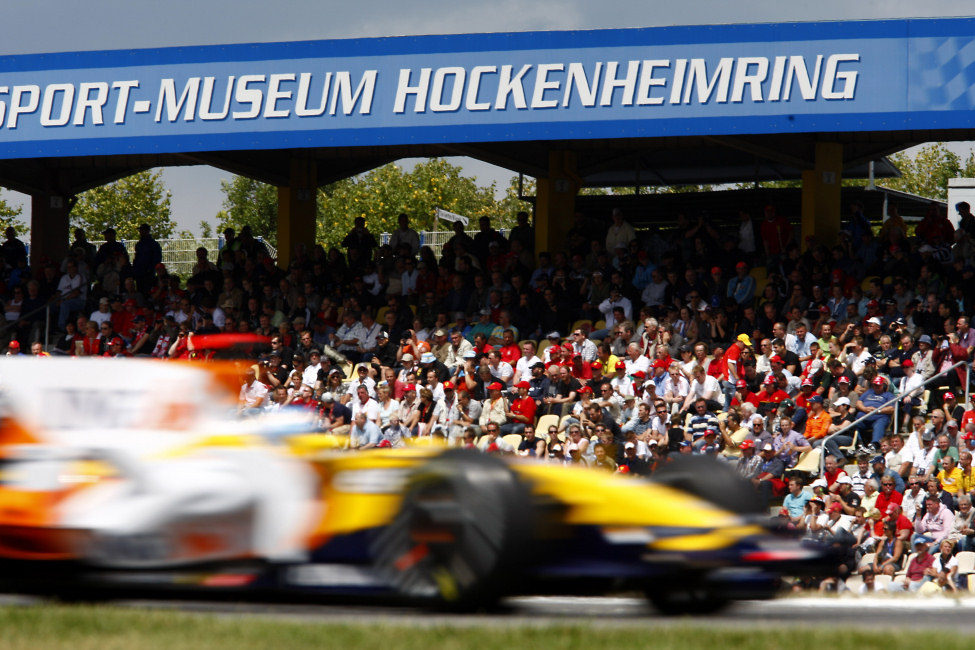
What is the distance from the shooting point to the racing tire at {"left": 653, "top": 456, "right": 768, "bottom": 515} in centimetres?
725

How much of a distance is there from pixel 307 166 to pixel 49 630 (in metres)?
20.1

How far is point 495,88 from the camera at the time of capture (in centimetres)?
1959

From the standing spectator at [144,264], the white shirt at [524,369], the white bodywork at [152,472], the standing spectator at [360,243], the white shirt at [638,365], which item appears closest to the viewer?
the white bodywork at [152,472]

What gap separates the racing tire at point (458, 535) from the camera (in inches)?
247

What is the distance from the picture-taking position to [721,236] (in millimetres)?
20859

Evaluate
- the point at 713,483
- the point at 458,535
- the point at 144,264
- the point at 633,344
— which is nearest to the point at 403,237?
the point at 144,264

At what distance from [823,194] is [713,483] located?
14671 mm

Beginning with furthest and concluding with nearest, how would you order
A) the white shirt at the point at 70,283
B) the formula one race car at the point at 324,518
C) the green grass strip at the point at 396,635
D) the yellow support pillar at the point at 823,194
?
the white shirt at the point at 70,283 → the yellow support pillar at the point at 823,194 → the formula one race car at the point at 324,518 → the green grass strip at the point at 396,635

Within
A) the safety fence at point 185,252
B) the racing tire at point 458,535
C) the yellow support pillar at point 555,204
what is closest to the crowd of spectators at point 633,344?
the yellow support pillar at point 555,204

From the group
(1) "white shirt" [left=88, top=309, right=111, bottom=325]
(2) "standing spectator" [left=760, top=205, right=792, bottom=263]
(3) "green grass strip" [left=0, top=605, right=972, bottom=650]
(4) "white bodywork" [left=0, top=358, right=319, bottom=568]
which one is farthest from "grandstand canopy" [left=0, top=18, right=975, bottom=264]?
(3) "green grass strip" [left=0, top=605, right=972, bottom=650]

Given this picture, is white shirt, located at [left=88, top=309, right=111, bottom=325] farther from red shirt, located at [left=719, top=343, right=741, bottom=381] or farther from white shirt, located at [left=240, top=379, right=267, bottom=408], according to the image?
red shirt, located at [left=719, top=343, right=741, bottom=381]

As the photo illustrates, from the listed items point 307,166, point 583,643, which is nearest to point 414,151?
point 307,166

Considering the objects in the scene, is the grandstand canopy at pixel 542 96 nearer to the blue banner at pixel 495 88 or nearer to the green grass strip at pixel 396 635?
the blue banner at pixel 495 88

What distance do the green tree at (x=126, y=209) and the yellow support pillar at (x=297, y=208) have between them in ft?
119
